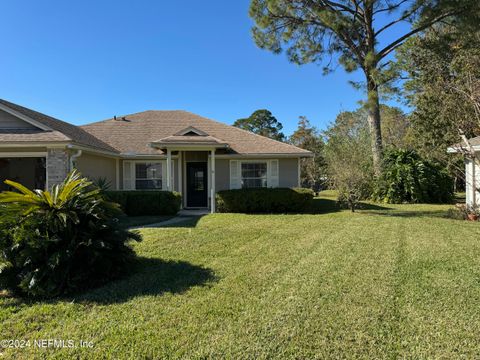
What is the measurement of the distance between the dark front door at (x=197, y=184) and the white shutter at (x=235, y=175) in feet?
4.81

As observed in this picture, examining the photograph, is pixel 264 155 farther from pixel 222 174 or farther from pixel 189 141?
pixel 189 141

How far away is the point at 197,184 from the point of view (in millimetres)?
15383

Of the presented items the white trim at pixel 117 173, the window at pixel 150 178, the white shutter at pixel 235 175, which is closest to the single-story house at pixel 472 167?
the white shutter at pixel 235 175

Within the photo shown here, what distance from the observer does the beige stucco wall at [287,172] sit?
1468 cm

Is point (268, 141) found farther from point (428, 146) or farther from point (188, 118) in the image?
point (428, 146)

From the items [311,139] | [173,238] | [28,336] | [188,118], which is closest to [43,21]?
[188,118]

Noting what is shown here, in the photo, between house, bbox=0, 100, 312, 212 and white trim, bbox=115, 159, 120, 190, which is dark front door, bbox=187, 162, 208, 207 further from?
white trim, bbox=115, 159, 120, 190

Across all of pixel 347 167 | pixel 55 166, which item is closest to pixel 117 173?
pixel 55 166

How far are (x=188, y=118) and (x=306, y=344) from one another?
16814 millimetres

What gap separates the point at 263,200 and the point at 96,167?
7.39 meters

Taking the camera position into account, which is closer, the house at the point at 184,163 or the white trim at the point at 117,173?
the house at the point at 184,163

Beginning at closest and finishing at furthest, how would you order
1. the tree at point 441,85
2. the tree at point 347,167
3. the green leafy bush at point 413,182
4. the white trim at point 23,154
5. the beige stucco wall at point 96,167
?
the white trim at point 23,154, the beige stucco wall at point 96,167, the tree at point 347,167, the tree at point 441,85, the green leafy bush at point 413,182

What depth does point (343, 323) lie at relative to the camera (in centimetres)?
326

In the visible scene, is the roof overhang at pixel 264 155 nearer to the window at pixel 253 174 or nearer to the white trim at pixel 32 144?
→ the window at pixel 253 174
